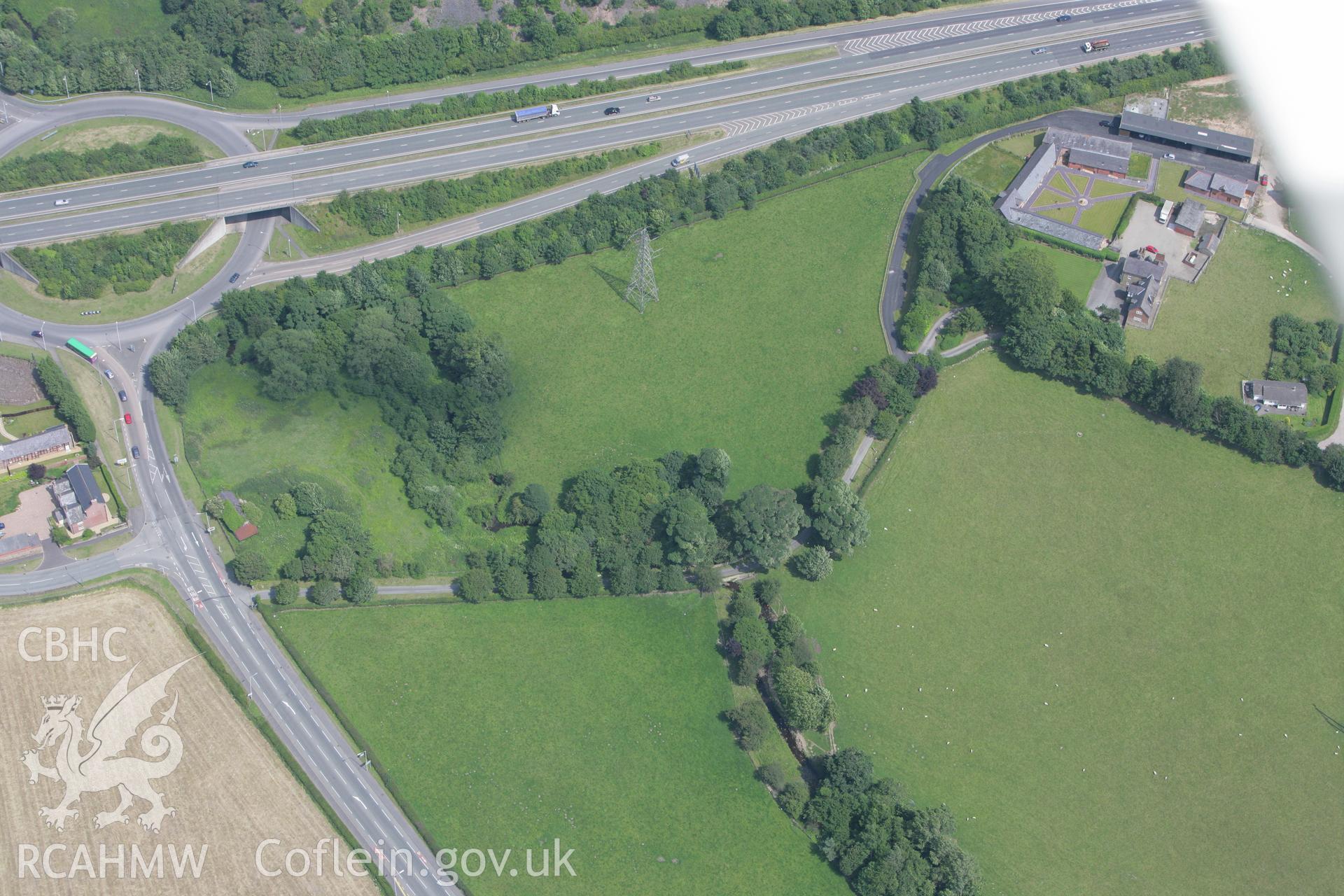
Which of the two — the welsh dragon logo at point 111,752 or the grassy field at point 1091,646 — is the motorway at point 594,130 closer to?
the grassy field at point 1091,646

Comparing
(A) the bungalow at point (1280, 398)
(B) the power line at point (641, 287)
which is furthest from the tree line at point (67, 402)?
(A) the bungalow at point (1280, 398)

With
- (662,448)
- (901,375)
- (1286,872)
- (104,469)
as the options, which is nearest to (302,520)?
(104,469)

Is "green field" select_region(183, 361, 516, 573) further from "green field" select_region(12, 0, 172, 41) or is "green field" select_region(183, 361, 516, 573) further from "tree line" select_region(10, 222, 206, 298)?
"green field" select_region(12, 0, 172, 41)

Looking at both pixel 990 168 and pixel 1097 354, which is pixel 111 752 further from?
pixel 990 168

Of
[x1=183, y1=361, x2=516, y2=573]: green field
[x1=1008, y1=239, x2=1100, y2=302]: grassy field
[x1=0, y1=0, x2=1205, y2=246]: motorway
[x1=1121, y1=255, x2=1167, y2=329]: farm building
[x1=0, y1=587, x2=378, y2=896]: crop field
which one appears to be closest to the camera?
[x1=0, y1=587, x2=378, y2=896]: crop field

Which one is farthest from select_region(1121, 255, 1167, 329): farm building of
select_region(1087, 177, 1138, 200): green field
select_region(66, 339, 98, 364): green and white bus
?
select_region(66, 339, 98, 364): green and white bus

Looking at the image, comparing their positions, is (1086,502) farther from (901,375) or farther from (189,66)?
(189,66)

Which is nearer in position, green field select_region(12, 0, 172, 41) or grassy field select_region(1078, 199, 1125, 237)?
grassy field select_region(1078, 199, 1125, 237)
